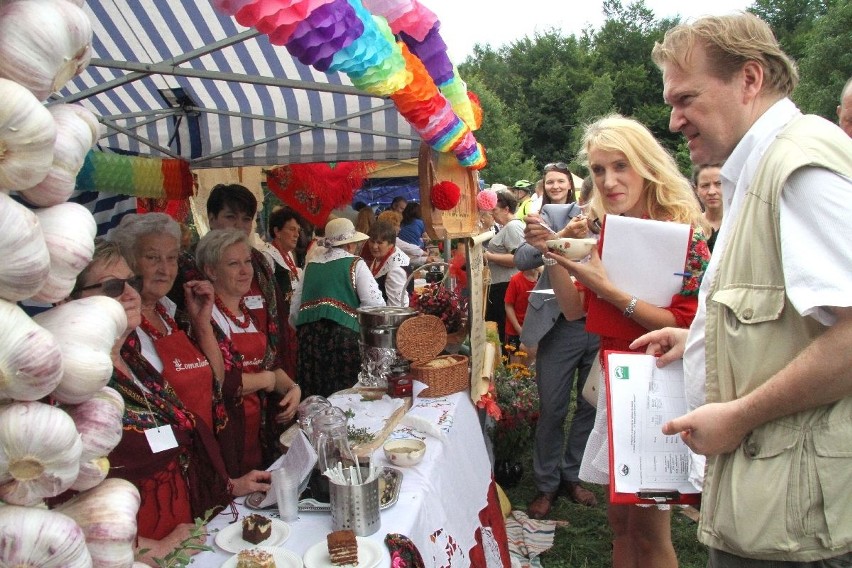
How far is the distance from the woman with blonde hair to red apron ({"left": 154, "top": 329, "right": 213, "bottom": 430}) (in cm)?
138

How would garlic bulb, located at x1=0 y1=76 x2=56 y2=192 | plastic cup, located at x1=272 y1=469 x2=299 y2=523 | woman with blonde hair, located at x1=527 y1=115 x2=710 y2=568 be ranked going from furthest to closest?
woman with blonde hair, located at x1=527 y1=115 x2=710 y2=568
plastic cup, located at x1=272 y1=469 x2=299 y2=523
garlic bulb, located at x1=0 y1=76 x2=56 y2=192

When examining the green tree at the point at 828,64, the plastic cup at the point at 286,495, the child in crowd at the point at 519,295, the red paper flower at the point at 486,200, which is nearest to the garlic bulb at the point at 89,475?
the plastic cup at the point at 286,495

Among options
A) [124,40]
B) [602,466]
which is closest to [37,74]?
[602,466]

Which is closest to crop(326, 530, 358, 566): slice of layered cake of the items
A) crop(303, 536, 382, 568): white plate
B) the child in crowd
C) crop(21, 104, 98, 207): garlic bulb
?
crop(303, 536, 382, 568): white plate

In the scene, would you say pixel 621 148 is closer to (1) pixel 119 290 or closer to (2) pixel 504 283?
(1) pixel 119 290

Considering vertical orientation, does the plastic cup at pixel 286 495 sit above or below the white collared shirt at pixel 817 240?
below

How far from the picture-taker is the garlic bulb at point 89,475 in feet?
2.82

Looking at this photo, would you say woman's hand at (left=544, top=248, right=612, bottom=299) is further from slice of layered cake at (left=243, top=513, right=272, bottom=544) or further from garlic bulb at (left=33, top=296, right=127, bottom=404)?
garlic bulb at (left=33, top=296, right=127, bottom=404)

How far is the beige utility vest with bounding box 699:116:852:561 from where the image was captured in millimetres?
1081

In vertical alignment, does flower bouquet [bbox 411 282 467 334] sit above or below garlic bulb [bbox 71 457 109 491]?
below

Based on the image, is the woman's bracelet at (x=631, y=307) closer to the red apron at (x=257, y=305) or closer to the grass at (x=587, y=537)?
the grass at (x=587, y=537)

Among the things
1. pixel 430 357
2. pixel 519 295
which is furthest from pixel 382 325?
pixel 519 295

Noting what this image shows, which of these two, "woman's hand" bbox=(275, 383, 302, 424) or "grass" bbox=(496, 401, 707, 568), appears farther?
"grass" bbox=(496, 401, 707, 568)

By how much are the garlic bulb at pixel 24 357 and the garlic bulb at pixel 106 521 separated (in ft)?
0.67
